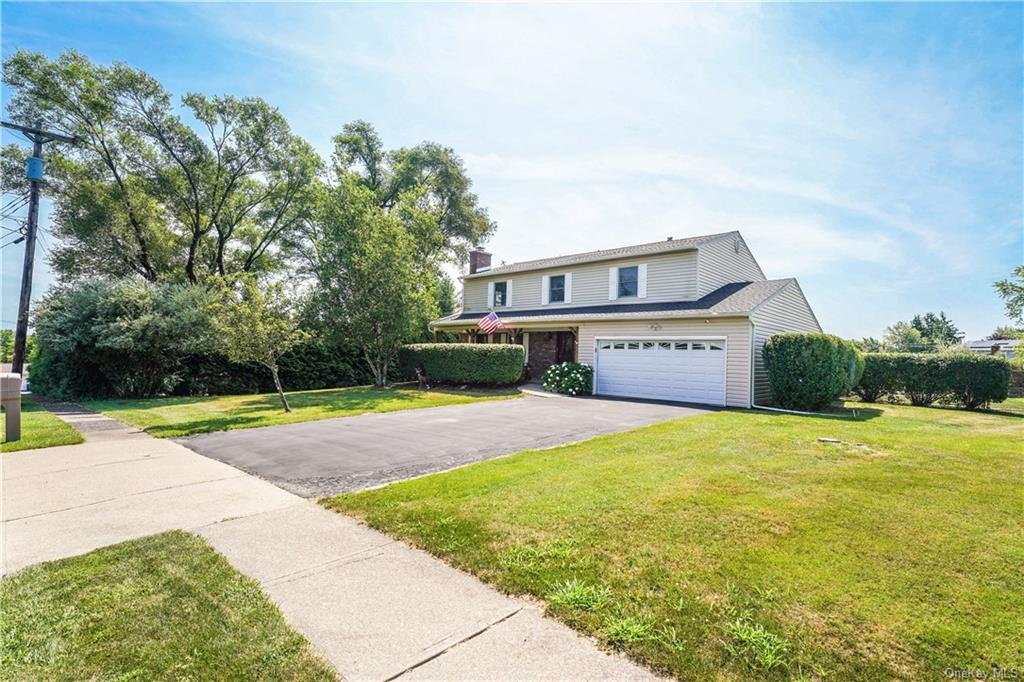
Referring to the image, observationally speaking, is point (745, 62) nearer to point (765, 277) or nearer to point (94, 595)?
point (94, 595)

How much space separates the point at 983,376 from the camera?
44.3ft

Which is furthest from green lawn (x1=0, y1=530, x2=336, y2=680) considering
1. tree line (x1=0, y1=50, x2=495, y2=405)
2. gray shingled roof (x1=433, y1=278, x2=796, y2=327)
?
gray shingled roof (x1=433, y1=278, x2=796, y2=327)

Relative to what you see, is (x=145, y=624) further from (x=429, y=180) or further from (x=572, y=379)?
(x=429, y=180)

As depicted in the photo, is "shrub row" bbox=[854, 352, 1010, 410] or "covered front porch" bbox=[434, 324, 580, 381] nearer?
"shrub row" bbox=[854, 352, 1010, 410]

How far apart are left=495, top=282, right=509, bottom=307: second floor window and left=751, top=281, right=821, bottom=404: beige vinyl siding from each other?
37.0 feet

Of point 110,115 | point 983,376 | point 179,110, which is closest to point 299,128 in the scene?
point 179,110

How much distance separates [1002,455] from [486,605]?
8.23m

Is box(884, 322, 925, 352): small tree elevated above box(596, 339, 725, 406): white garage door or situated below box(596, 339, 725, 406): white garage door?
above

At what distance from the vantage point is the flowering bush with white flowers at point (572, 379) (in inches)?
626

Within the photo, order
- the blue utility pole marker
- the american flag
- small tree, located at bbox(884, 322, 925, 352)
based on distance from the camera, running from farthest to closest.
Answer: small tree, located at bbox(884, 322, 925, 352) → the american flag → the blue utility pole marker

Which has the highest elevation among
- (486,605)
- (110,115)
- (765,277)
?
(110,115)

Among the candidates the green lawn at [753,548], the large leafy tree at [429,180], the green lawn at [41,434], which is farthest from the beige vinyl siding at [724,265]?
the green lawn at [41,434]

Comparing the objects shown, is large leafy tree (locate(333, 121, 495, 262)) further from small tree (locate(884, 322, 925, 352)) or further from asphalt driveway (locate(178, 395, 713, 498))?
small tree (locate(884, 322, 925, 352))

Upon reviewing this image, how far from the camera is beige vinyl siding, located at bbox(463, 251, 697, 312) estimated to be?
53.2 feet
